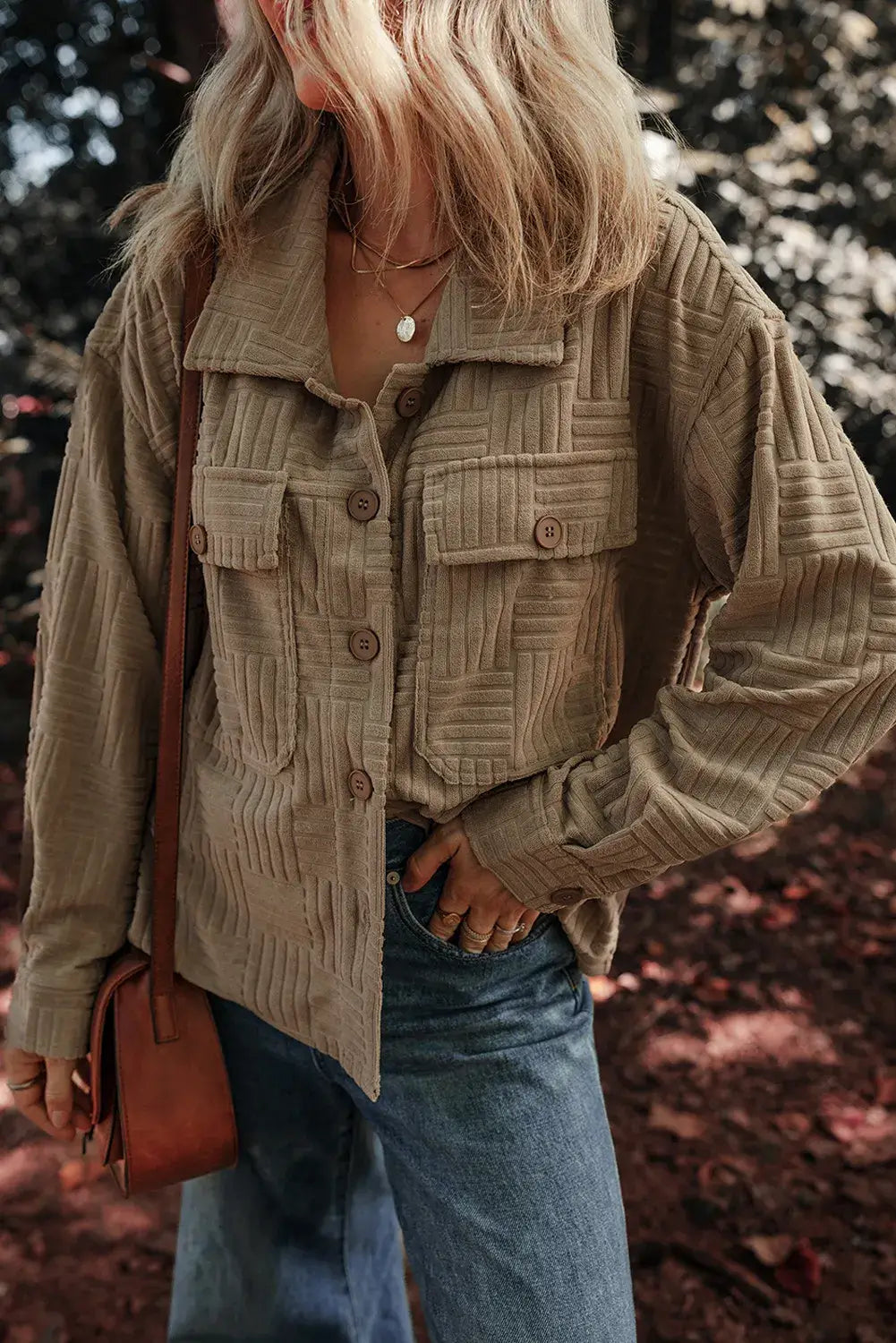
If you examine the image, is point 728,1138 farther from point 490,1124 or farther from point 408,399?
point 408,399

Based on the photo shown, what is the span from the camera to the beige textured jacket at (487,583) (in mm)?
1326

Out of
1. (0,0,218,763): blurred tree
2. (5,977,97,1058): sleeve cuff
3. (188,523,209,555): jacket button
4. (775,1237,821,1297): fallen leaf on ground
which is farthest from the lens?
(0,0,218,763): blurred tree

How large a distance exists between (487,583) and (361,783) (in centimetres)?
27

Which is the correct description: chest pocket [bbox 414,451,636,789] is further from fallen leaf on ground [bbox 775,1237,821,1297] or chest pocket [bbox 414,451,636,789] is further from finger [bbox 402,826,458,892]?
fallen leaf on ground [bbox 775,1237,821,1297]

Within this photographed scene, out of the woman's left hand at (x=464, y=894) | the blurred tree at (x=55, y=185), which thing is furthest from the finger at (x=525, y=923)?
the blurred tree at (x=55, y=185)

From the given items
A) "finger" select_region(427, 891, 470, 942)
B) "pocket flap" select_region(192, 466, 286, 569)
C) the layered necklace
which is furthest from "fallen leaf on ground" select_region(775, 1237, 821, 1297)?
the layered necklace

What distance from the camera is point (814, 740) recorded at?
134cm

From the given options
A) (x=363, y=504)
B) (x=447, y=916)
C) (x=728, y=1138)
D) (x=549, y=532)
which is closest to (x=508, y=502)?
(x=549, y=532)

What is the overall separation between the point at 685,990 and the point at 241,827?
2.16 metres

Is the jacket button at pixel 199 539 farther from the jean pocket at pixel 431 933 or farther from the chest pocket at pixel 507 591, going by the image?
the jean pocket at pixel 431 933

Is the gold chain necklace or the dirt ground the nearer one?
the gold chain necklace

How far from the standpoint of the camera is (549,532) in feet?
4.48

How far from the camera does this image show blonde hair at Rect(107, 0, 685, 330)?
1.30m

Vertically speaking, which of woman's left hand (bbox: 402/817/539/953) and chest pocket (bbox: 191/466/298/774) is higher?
chest pocket (bbox: 191/466/298/774)
